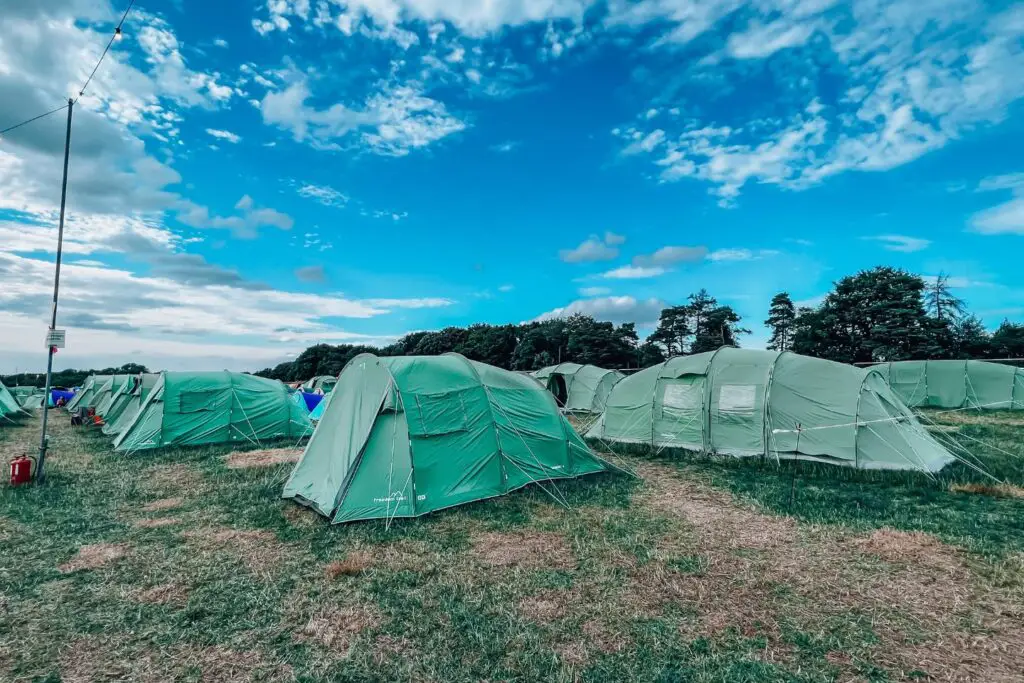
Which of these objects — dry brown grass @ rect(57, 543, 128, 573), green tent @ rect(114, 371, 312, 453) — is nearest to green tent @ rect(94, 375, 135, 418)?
green tent @ rect(114, 371, 312, 453)

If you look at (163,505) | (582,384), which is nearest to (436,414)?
(163,505)

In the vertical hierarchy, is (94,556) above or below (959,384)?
below

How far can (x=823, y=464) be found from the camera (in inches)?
447

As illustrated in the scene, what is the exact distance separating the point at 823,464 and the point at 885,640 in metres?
7.95

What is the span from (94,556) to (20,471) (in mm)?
6018

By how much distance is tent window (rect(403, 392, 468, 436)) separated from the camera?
844 cm

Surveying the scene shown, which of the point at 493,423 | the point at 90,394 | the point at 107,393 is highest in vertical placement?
the point at 493,423

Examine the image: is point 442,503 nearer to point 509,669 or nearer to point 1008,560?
point 509,669

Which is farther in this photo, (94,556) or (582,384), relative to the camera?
(582,384)

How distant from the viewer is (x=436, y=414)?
8.70m

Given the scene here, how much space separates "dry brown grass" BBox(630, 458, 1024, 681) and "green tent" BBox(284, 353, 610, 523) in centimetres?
337

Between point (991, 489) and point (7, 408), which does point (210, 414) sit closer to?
point (7, 408)

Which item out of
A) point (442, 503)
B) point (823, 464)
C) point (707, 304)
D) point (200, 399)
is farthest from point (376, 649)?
point (707, 304)

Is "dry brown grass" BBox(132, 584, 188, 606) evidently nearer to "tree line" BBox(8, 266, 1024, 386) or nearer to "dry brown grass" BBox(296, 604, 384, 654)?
"dry brown grass" BBox(296, 604, 384, 654)
